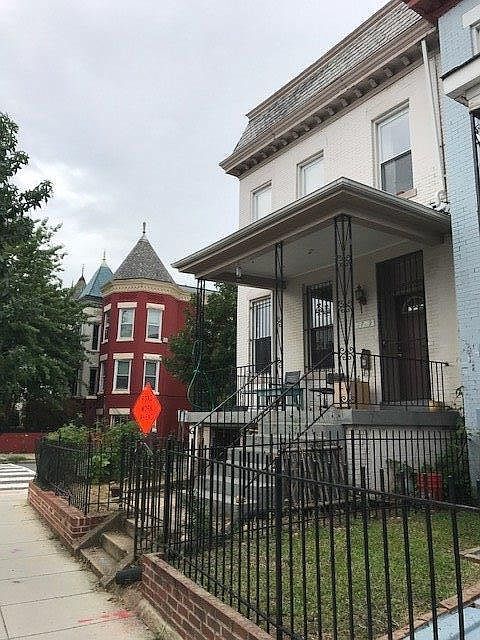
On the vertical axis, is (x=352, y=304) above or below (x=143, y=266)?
below

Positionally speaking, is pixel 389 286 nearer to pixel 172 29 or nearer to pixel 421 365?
pixel 421 365

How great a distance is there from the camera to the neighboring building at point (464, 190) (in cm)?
795

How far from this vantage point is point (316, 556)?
307 centimetres

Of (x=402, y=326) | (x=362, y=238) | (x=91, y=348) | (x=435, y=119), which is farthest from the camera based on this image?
(x=91, y=348)

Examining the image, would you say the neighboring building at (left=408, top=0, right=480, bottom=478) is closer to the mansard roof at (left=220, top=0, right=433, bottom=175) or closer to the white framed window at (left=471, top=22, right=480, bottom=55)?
the white framed window at (left=471, top=22, right=480, bottom=55)

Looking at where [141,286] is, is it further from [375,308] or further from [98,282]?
[375,308]

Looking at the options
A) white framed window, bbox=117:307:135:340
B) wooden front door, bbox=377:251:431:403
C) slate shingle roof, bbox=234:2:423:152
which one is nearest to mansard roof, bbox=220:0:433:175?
slate shingle roof, bbox=234:2:423:152

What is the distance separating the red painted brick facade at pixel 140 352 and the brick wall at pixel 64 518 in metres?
20.4

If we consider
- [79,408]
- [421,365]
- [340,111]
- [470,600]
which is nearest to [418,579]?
[470,600]

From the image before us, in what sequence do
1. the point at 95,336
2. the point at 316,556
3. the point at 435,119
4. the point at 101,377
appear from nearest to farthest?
the point at 316,556 < the point at 435,119 < the point at 101,377 < the point at 95,336

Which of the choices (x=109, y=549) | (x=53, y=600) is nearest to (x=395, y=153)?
(x=109, y=549)

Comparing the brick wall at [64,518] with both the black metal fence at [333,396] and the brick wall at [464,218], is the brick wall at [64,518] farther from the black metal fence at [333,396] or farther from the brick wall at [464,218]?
the brick wall at [464,218]

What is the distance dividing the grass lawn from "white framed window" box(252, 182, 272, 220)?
1023 centimetres

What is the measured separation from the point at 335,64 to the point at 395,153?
3490 millimetres
